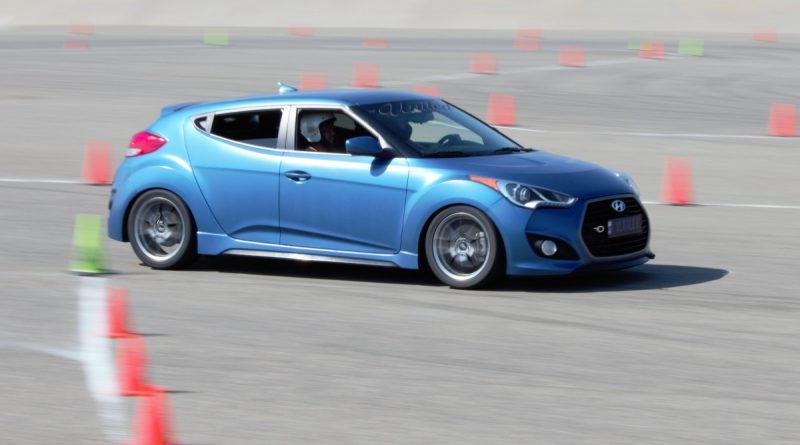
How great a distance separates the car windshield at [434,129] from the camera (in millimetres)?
11172

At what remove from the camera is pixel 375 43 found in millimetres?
40844

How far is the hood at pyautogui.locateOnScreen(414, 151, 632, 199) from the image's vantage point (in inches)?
420

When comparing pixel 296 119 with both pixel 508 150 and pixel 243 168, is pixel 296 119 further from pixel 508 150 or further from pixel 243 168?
pixel 508 150

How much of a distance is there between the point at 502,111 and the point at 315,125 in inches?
480

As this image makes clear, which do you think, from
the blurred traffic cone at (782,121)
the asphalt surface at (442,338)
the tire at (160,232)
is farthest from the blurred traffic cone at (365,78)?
the tire at (160,232)

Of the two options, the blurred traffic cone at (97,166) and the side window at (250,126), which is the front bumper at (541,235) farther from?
the blurred traffic cone at (97,166)

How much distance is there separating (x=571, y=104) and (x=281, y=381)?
18224 millimetres

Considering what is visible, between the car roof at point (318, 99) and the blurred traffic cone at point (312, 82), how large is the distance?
16691mm

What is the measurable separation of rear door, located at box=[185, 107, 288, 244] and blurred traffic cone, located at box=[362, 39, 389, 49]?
2819cm

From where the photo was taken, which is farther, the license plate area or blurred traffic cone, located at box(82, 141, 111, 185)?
blurred traffic cone, located at box(82, 141, 111, 185)

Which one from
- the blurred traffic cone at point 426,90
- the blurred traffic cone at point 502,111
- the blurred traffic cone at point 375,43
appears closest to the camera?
the blurred traffic cone at point 502,111

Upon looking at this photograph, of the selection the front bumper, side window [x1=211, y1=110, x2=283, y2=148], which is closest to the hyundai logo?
the front bumper

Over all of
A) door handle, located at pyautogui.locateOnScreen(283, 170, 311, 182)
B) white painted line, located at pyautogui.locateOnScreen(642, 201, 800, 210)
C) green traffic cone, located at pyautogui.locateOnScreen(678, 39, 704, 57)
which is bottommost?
white painted line, located at pyautogui.locateOnScreen(642, 201, 800, 210)

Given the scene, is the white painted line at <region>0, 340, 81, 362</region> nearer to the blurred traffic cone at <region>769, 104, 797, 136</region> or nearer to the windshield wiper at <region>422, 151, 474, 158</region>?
the windshield wiper at <region>422, 151, 474, 158</region>
